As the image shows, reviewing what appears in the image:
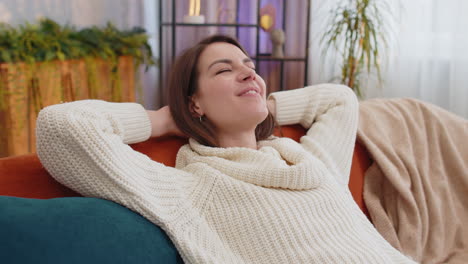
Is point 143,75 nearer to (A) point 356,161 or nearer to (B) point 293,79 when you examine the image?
(B) point 293,79

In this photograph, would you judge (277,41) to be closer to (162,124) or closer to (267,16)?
(267,16)

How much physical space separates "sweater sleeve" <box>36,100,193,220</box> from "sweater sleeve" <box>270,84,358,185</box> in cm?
58

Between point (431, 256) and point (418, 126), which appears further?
point (418, 126)

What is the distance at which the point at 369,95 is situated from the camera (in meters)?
3.80

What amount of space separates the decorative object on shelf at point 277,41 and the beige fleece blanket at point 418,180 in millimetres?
2224

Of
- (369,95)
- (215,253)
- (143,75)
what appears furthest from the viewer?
(143,75)

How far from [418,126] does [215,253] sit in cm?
110

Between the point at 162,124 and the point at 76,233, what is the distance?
59 centimetres

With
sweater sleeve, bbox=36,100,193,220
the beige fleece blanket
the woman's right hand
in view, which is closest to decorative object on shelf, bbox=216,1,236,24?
the beige fleece blanket

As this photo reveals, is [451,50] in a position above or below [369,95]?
above

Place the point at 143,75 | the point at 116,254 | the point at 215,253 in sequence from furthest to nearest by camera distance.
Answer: the point at 143,75 < the point at 215,253 < the point at 116,254

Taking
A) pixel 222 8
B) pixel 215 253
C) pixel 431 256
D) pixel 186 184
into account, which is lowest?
pixel 431 256

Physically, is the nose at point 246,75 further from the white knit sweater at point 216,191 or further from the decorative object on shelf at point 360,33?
the decorative object on shelf at point 360,33

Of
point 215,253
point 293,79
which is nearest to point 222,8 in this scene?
point 293,79
